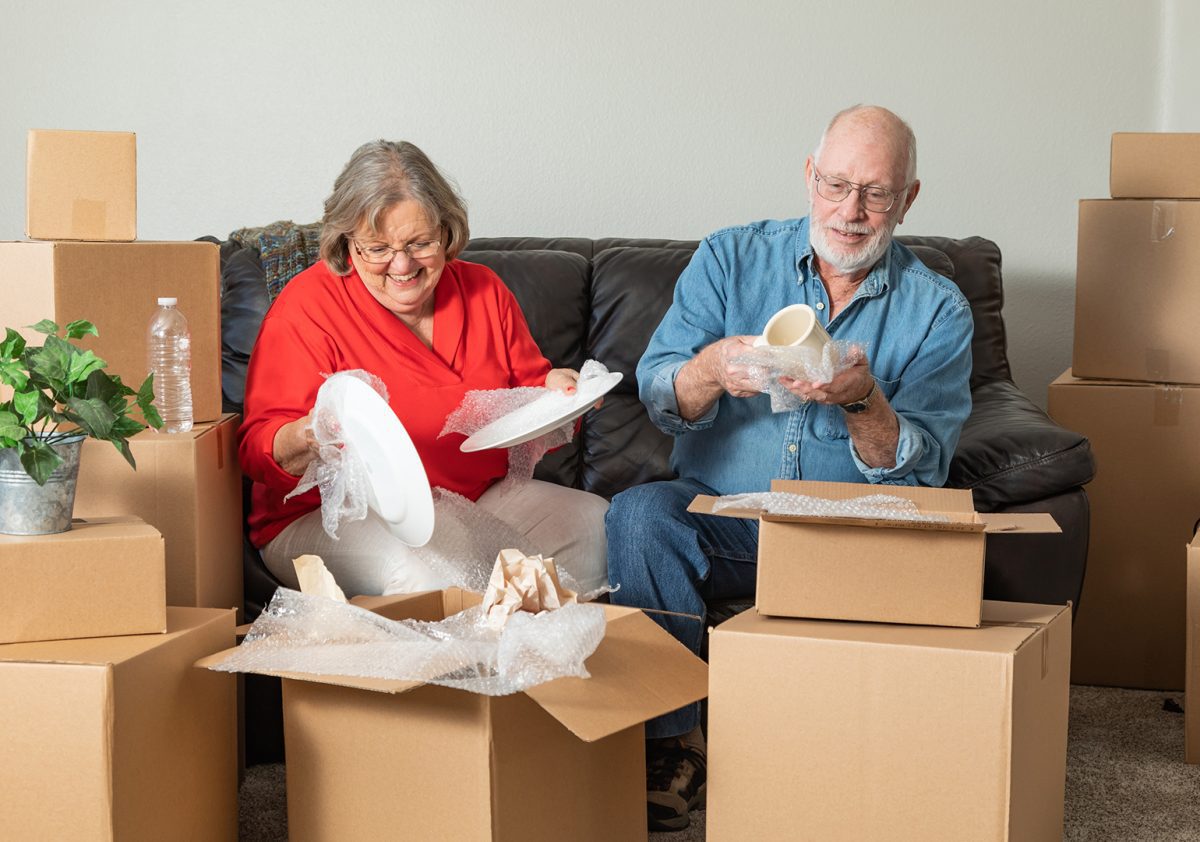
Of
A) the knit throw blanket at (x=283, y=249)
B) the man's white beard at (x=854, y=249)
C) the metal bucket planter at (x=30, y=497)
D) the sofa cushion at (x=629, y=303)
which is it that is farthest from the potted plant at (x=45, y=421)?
the sofa cushion at (x=629, y=303)

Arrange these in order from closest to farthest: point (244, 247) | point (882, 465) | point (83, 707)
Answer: point (83, 707) → point (882, 465) → point (244, 247)

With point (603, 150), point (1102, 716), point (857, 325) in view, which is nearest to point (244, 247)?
point (603, 150)

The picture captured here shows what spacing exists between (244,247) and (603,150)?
96cm

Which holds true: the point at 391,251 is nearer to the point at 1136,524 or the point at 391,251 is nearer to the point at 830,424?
the point at 830,424

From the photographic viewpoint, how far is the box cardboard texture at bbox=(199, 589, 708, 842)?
4.87 ft

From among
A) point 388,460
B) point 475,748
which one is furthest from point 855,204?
point 475,748

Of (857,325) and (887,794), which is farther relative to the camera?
(857,325)

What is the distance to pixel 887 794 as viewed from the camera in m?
1.51

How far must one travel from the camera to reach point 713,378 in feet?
6.65

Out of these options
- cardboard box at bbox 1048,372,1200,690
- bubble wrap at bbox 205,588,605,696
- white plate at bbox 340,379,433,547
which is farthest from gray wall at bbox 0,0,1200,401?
bubble wrap at bbox 205,588,605,696

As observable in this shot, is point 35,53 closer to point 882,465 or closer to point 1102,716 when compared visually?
point 882,465

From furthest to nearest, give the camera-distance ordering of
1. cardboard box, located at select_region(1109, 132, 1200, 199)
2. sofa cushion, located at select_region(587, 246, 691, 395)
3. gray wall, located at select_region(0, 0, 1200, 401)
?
gray wall, located at select_region(0, 0, 1200, 401) → sofa cushion, located at select_region(587, 246, 691, 395) → cardboard box, located at select_region(1109, 132, 1200, 199)

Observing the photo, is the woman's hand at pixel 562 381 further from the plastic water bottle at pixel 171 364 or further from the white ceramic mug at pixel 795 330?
A: the plastic water bottle at pixel 171 364

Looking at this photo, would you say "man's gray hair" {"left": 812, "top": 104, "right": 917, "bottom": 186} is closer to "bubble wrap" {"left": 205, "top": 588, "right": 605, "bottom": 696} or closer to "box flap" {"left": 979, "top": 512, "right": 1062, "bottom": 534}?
"box flap" {"left": 979, "top": 512, "right": 1062, "bottom": 534}
